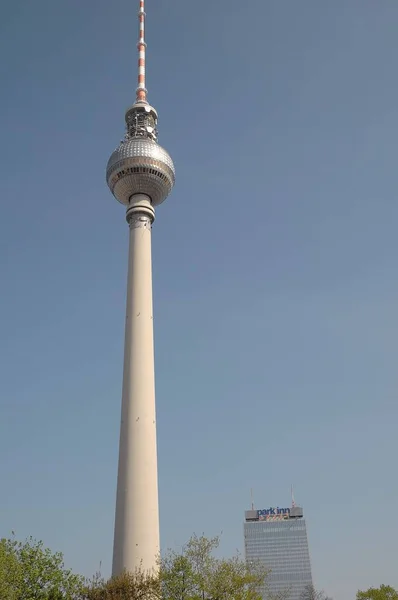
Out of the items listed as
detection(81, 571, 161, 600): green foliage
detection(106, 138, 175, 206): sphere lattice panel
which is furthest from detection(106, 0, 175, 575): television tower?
detection(81, 571, 161, 600): green foliage

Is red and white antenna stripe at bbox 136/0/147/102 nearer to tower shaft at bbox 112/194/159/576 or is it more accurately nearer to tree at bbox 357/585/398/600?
tower shaft at bbox 112/194/159/576

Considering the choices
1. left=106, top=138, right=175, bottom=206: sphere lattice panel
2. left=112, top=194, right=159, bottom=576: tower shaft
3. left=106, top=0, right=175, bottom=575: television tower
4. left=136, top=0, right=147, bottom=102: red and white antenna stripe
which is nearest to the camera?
left=112, top=194, right=159, bottom=576: tower shaft

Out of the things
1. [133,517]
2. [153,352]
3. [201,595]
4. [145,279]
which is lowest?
[201,595]

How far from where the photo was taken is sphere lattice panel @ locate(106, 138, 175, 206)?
102062 millimetres

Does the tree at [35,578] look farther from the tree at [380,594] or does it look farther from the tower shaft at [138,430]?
the tree at [380,594]

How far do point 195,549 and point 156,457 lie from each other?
89.6 ft

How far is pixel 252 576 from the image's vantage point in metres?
56.3

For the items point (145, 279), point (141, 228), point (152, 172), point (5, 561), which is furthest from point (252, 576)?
point (152, 172)

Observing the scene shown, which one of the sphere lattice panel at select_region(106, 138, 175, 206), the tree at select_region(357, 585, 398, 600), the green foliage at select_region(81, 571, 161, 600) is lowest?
the green foliage at select_region(81, 571, 161, 600)

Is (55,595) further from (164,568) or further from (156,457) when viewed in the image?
(156,457)

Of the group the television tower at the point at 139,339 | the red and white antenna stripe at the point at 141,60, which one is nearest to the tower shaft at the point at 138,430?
the television tower at the point at 139,339

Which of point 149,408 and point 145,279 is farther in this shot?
point 145,279

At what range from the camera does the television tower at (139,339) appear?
7744 cm

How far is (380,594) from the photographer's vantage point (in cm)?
11969
